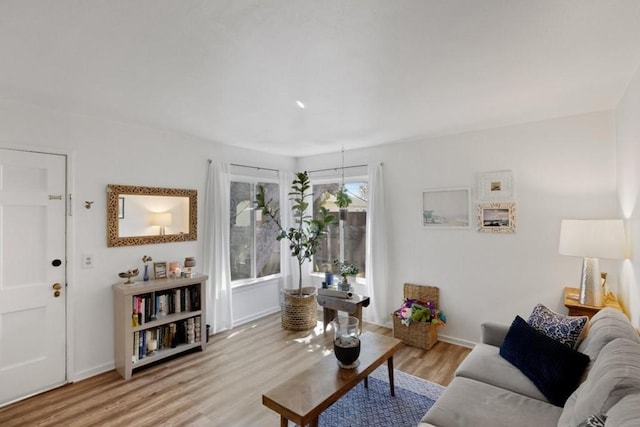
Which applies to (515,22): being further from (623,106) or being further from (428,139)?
(428,139)

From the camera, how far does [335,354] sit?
2281 millimetres

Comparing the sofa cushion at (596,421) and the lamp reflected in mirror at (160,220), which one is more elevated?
the lamp reflected in mirror at (160,220)

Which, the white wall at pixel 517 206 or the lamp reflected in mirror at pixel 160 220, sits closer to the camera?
the white wall at pixel 517 206

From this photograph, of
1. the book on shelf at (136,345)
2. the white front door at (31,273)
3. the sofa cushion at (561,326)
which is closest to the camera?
the sofa cushion at (561,326)

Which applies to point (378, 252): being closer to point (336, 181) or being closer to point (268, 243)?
point (336, 181)

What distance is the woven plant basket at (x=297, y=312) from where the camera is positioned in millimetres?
4184

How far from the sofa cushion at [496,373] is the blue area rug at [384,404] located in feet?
1.84

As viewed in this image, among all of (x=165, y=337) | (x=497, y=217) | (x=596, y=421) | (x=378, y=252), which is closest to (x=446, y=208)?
(x=497, y=217)

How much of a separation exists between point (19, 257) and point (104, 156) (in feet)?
3.77

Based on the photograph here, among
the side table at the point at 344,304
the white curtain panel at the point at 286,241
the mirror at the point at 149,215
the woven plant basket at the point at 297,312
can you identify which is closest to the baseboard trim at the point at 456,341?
the side table at the point at 344,304

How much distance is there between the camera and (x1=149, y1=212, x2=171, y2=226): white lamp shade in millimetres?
3559

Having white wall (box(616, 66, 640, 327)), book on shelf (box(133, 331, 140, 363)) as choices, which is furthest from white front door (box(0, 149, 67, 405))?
white wall (box(616, 66, 640, 327))

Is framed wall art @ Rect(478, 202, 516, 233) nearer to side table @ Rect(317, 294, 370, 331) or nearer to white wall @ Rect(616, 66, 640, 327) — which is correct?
white wall @ Rect(616, 66, 640, 327)

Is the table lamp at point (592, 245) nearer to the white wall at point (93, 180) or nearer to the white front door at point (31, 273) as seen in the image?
the white wall at point (93, 180)
